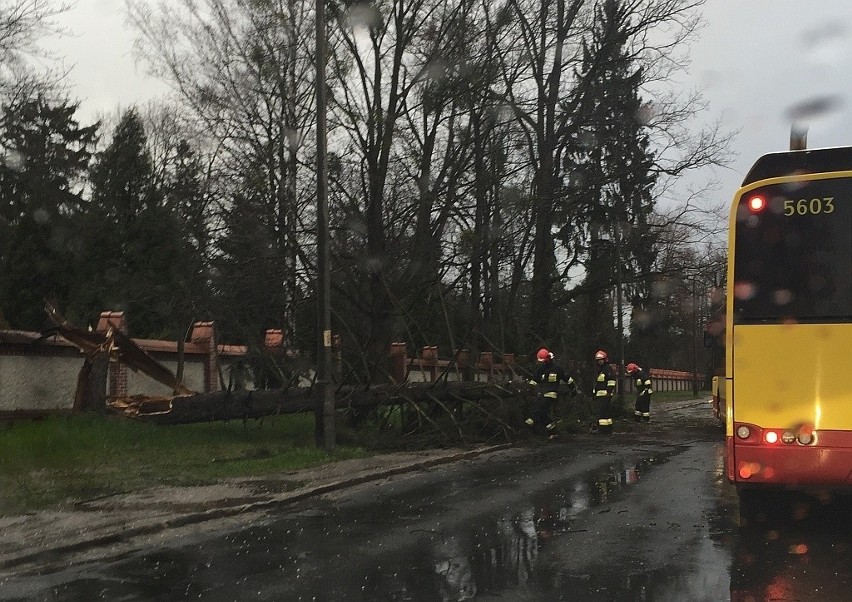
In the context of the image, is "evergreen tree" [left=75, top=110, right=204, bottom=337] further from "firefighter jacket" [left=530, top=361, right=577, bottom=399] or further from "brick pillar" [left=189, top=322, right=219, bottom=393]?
"firefighter jacket" [left=530, top=361, right=577, bottom=399]

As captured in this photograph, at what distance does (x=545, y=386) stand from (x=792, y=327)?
11.2 meters

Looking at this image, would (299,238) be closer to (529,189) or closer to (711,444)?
(529,189)

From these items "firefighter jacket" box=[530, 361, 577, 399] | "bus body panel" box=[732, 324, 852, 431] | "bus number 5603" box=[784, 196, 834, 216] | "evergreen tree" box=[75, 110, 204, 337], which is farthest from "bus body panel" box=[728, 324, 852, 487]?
"evergreen tree" box=[75, 110, 204, 337]

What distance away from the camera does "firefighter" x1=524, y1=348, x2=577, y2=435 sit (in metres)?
19.8

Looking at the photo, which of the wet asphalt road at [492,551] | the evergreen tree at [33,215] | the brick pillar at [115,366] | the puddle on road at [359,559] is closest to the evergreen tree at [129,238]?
the evergreen tree at [33,215]

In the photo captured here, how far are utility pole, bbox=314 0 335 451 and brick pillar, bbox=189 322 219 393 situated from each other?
809 centimetres

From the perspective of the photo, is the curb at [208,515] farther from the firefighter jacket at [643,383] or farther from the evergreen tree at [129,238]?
the evergreen tree at [129,238]

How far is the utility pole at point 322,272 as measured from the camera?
16.1 m

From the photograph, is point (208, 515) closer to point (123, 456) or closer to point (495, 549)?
point (495, 549)

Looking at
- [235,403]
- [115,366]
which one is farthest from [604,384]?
[115,366]

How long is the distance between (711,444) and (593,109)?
11667 millimetres

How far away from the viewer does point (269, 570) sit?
7832 mm

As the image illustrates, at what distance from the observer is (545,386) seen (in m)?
20.0


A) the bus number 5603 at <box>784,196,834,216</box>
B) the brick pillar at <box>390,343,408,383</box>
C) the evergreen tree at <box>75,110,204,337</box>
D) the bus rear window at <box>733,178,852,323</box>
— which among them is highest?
the evergreen tree at <box>75,110,204,337</box>
